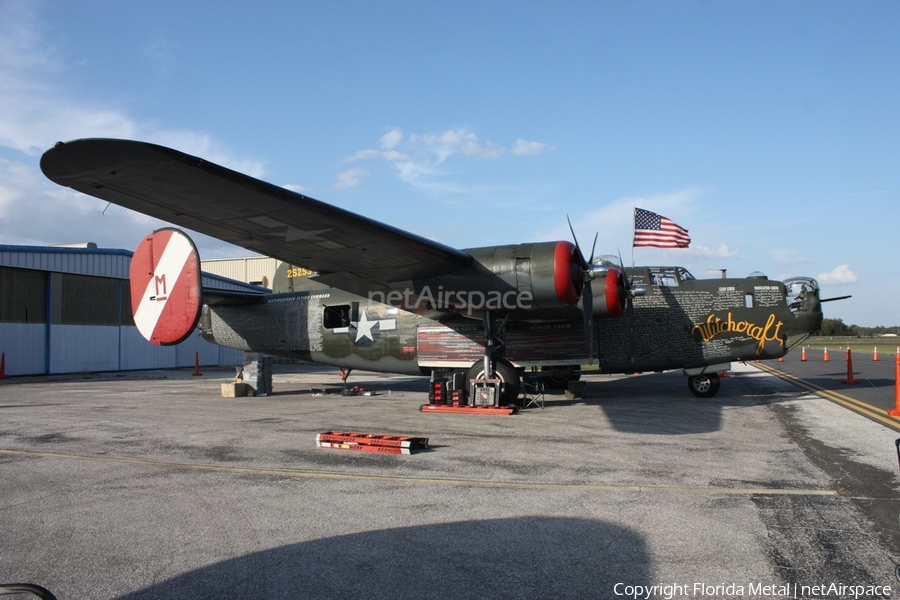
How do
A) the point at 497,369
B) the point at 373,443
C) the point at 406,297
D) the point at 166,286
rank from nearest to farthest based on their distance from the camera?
the point at 373,443, the point at 166,286, the point at 406,297, the point at 497,369

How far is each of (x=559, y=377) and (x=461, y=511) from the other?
1151 cm

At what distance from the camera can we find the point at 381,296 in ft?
43.8

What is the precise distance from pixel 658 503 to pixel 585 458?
2092 millimetres

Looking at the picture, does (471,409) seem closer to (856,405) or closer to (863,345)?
(856,405)

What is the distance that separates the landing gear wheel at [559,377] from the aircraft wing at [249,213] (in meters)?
5.91

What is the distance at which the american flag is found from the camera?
1848cm

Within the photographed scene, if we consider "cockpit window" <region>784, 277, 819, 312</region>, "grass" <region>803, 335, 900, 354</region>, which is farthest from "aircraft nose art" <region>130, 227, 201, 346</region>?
"grass" <region>803, 335, 900, 354</region>

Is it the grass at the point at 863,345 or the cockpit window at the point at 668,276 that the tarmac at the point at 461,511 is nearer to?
the cockpit window at the point at 668,276

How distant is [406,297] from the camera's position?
508 inches

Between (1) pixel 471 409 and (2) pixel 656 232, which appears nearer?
(1) pixel 471 409

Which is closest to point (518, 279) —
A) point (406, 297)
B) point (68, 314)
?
point (406, 297)

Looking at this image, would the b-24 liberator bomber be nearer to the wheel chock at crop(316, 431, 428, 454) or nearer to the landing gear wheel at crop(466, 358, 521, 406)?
the landing gear wheel at crop(466, 358, 521, 406)

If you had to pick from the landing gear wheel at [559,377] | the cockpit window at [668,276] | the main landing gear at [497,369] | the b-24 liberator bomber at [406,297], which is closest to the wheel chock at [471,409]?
the main landing gear at [497,369]

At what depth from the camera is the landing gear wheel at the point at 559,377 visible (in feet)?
53.2
